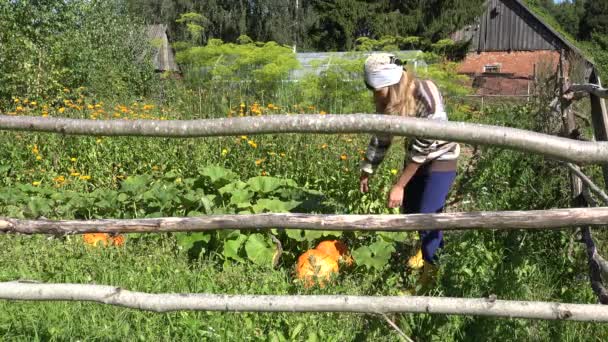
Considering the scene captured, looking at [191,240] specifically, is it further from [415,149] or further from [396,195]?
[415,149]

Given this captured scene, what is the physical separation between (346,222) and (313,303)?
366mm

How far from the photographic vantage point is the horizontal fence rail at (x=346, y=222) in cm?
210

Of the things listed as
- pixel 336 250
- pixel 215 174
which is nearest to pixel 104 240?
pixel 215 174

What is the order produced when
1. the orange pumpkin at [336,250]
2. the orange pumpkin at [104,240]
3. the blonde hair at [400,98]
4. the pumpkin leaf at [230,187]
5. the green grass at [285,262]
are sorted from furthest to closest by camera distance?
the pumpkin leaf at [230,187], the orange pumpkin at [104,240], the orange pumpkin at [336,250], the blonde hair at [400,98], the green grass at [285,262]

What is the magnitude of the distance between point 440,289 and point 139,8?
37.7 meters

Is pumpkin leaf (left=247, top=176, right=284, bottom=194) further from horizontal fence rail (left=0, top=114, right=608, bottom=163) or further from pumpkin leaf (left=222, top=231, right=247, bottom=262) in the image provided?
horizontal fence rail (left=0, top=114, right=608, bottom=163)

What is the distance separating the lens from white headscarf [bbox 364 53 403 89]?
3184 millimetres

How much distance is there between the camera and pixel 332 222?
7.93 ft

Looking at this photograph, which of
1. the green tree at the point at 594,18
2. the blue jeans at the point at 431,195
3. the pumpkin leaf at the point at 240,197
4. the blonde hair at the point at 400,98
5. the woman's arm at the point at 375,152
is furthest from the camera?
the green tree at the point at 594,18

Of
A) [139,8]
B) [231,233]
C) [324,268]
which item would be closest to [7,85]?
[231,233]

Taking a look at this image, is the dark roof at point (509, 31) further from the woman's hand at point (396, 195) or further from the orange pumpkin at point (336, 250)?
the woman's hand at point (396, 195)

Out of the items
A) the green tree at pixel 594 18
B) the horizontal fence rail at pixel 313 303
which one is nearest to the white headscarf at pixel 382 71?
the horizontal fence rail at pixel 313 303

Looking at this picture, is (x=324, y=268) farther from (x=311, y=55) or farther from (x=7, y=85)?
(x=311, y=55)

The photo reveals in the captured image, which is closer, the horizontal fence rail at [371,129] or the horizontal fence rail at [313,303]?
the horizontal fence rail at [371,129]
